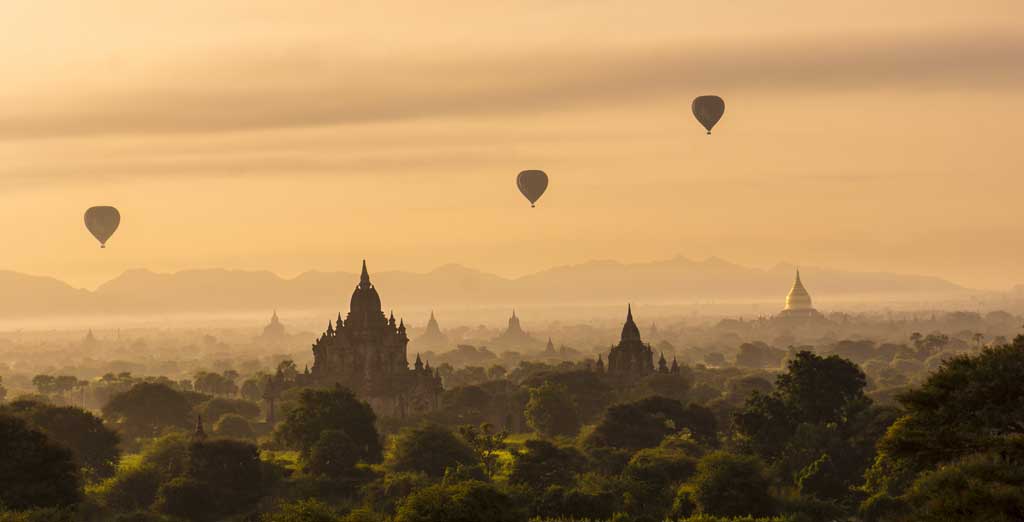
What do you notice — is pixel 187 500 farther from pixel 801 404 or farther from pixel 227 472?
pixel 801 404

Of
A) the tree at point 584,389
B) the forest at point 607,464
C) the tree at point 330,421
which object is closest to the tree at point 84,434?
the forest at point 607,464

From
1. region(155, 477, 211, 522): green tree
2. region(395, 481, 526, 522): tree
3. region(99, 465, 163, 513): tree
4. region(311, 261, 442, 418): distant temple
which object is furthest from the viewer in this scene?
region(311, 261, 442, 418): distant temple

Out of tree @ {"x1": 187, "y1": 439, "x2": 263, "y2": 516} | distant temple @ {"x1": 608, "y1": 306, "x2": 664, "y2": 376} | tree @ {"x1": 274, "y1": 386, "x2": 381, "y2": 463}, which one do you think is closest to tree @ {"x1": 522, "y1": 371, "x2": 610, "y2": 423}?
distant temple @ {"x1": 608, "y1": 306, "x2": 664, "y2": 376}

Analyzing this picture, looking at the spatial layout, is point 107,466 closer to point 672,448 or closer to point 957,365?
point 672,448

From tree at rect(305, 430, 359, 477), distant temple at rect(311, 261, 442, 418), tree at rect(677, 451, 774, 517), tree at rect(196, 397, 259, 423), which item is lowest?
tree at rect(677, 451, 774, 517)

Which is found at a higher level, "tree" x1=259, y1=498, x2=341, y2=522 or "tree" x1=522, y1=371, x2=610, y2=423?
"tree" x1=522, y1=371, x2=610, y2=423

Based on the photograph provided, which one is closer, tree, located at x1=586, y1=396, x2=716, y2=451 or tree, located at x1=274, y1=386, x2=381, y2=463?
tree, located at x1=274, y1=386, x2=381, y2=463

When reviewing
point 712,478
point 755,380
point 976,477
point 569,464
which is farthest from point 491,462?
point 755,380

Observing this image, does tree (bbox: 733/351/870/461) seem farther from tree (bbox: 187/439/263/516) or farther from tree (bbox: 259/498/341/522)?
tree (bbox: 259/498/341/522)
